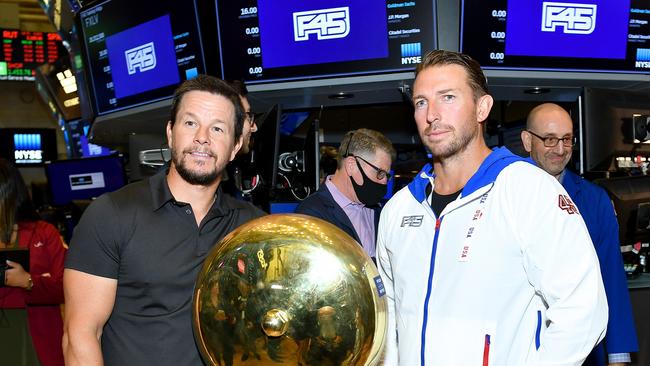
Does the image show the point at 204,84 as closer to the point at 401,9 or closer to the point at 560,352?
the point at 560,352

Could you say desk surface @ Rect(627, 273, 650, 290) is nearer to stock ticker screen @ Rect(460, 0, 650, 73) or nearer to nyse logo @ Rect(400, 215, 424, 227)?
stock ticker screen @ Rect(460, 0, 650, 73)

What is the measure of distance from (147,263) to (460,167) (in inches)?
A: 39.0

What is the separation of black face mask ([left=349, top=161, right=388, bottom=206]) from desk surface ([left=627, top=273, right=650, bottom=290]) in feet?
5.36

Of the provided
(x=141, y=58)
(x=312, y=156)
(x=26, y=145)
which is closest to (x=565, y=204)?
(x=312, y=156)

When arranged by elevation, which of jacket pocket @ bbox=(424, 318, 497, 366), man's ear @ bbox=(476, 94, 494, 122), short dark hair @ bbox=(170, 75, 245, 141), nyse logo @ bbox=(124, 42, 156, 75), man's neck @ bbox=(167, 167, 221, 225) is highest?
nyse logo @ bbox=(124, 42, 156, 75)

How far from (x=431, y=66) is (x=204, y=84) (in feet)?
2.29

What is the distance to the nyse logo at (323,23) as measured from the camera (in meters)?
4.23

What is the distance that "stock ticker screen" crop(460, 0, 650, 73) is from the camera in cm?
414

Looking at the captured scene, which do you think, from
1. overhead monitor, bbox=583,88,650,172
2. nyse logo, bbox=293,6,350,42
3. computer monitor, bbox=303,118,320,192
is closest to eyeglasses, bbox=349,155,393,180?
computer monitor, bbox=303,118,320,192

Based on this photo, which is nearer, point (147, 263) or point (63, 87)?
point (147, 263)

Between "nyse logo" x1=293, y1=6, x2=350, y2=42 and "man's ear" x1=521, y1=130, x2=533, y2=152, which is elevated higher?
"nyse logo" x1=293, y1=6, x2=350, y2=42

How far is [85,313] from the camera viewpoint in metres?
2.00

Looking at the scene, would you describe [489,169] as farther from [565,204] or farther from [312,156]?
[312,156]

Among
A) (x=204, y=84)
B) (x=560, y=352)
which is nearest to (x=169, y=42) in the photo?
(x=204, y=84)
